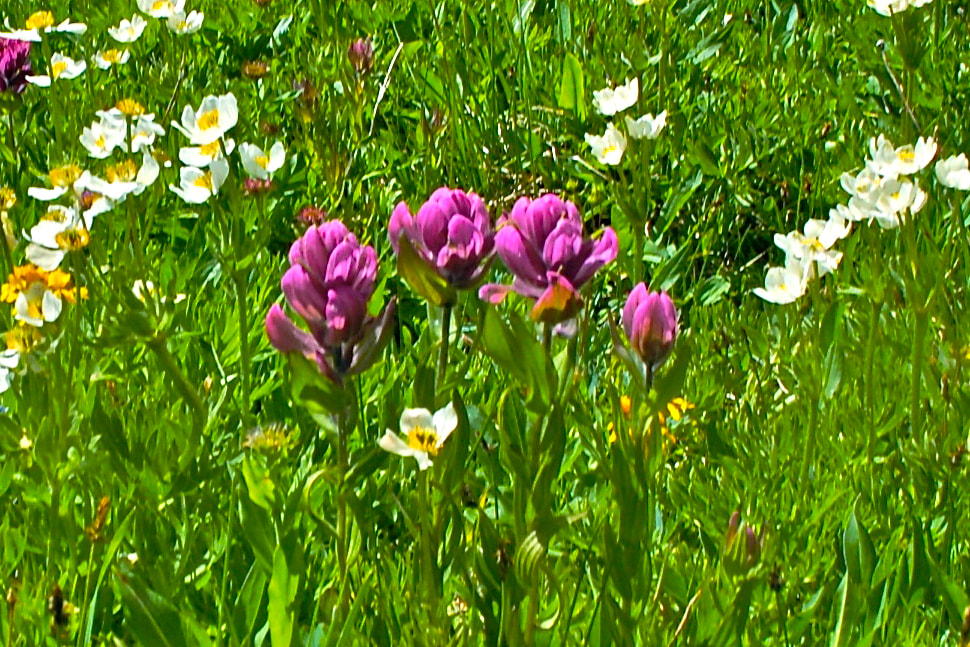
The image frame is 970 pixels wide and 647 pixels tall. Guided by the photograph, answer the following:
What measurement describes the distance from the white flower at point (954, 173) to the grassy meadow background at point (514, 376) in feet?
0.36

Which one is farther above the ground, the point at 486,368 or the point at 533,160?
the point at 533,160

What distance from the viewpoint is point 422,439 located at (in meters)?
1.17

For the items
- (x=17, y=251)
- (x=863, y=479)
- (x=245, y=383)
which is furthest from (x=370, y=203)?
(x=863, y=479)

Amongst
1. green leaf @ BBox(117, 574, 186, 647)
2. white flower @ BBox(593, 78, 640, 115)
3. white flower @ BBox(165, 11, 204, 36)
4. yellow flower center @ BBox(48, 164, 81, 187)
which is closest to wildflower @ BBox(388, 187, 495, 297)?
green leaf @ BBox(117, 574, 186, 647)

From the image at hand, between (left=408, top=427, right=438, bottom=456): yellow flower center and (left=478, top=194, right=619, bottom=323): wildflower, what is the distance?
15cm

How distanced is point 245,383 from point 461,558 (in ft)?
2.07

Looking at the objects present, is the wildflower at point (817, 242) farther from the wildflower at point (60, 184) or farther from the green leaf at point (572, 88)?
the green leaf at point (572, 88)

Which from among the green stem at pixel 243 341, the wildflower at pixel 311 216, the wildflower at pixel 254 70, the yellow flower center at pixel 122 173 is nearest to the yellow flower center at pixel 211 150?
the yellow flower center at pixel 122 173

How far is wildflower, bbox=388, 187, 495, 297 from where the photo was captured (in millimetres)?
1110

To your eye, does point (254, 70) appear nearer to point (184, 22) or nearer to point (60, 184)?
point (184, 22)

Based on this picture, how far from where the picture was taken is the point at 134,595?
3.92 ft

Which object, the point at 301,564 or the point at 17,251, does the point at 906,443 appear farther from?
the point at 17,251

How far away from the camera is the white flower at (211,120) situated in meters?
1.89

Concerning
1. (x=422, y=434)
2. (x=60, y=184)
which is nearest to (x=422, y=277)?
(x=422, y=434)
